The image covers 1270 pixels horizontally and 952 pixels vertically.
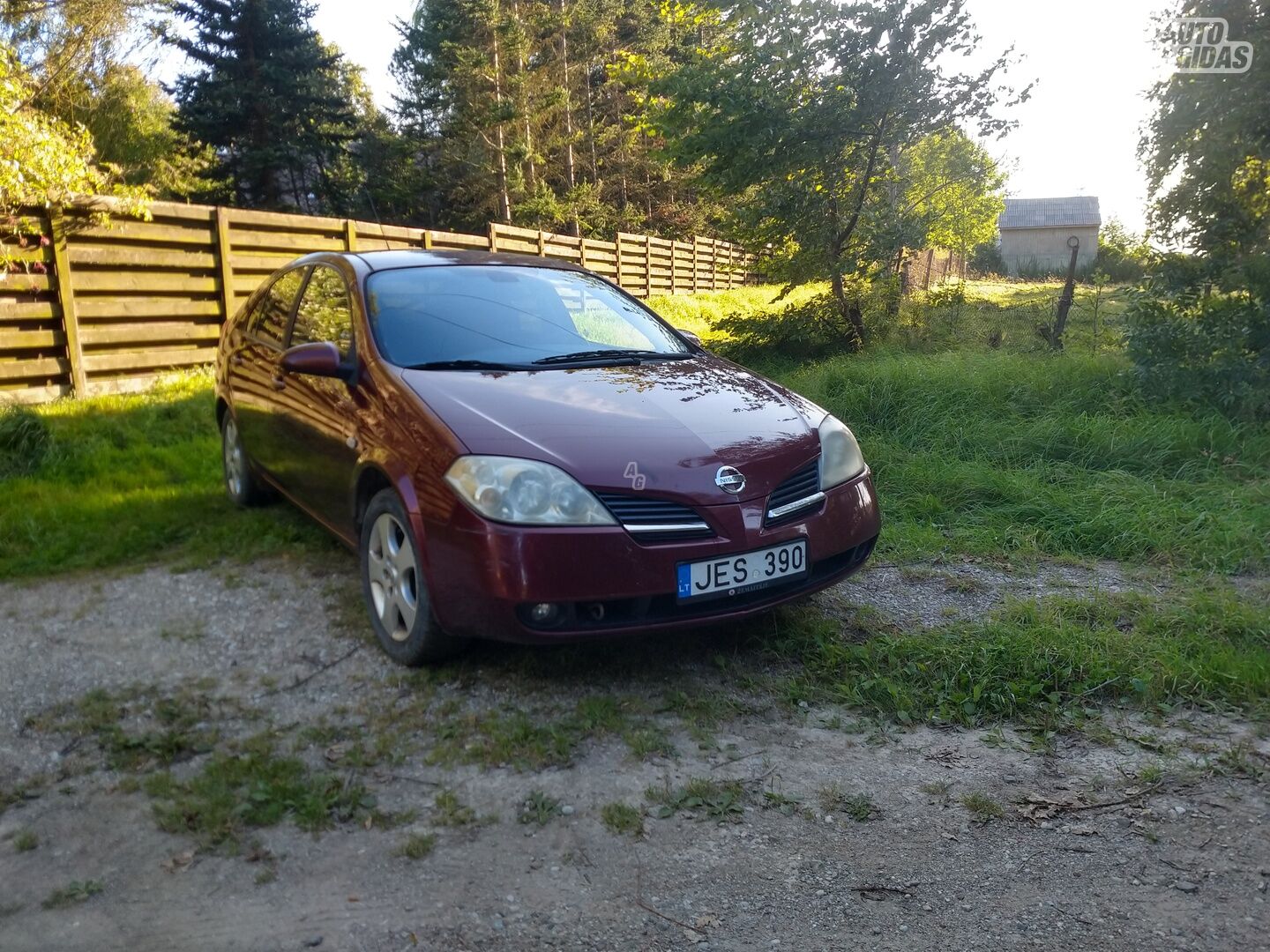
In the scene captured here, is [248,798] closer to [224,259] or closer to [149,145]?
[224,259]

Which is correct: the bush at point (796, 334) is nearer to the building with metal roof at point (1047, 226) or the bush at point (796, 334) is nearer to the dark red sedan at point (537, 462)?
the dark red sedan at point (537, 462)

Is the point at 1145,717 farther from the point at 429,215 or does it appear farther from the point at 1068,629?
the point at 429,215

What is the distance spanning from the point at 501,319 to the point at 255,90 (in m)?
25.2

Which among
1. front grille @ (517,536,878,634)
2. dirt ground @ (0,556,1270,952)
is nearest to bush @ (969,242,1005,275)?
front grille @ (517,536,878,634)

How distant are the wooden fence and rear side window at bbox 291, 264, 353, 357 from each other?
14.1ft

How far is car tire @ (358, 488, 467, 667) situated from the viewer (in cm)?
343

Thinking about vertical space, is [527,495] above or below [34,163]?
below

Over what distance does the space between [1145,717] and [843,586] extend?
148 centimetres

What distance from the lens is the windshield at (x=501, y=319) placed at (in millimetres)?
4070

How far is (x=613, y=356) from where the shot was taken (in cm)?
430

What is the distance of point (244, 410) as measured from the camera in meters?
5.33

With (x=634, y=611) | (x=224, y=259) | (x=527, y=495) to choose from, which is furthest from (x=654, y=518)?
(x=224, y=259)

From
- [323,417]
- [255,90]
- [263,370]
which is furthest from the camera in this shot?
[255,90]

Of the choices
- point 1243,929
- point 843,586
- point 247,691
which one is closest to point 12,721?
point 247,691
